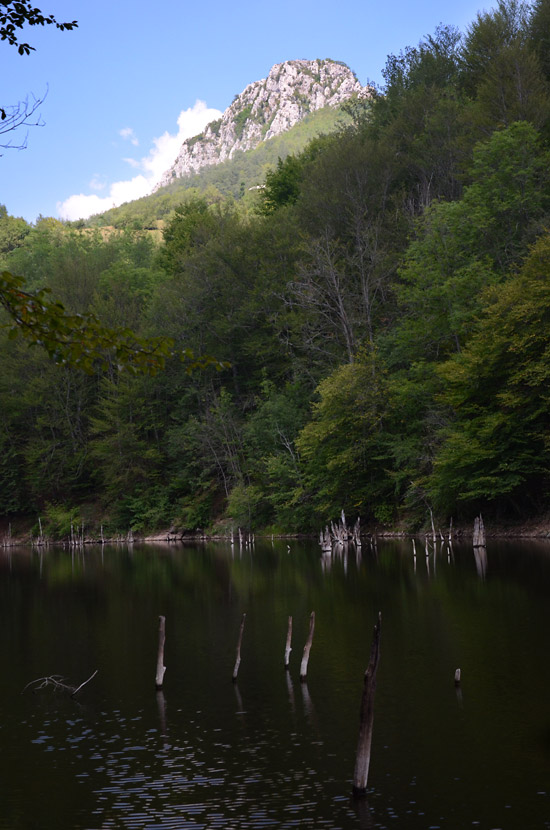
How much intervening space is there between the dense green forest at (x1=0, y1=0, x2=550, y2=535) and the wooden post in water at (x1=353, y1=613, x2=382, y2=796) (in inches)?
1310

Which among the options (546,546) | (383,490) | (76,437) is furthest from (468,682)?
(76,437)

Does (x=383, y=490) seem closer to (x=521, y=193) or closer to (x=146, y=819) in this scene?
(x=521, y=193)

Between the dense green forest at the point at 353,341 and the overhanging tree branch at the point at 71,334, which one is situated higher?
the dense green forest at the point at 353,341

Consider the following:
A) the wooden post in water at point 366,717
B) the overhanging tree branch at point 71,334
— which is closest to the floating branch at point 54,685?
the wooden post in water at point 366,717

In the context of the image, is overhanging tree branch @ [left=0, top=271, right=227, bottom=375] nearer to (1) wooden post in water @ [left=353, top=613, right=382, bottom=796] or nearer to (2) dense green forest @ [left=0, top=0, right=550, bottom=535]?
(1) wooden post in water @ [left=353, top=613, right=382, bottom=796]

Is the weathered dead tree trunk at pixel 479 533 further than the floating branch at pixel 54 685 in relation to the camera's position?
Yes

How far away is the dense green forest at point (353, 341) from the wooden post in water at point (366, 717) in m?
33.3

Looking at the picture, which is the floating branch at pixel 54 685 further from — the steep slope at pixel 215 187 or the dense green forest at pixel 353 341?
the steep slope at pixel 215 187

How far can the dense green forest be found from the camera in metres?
48.7

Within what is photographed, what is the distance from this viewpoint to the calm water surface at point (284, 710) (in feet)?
42.7

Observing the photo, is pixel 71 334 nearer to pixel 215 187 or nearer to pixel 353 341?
pixel 353 341

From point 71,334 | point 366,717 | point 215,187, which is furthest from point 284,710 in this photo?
point 215,187

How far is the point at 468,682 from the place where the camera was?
19.5 meters

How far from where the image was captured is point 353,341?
63125 mm
